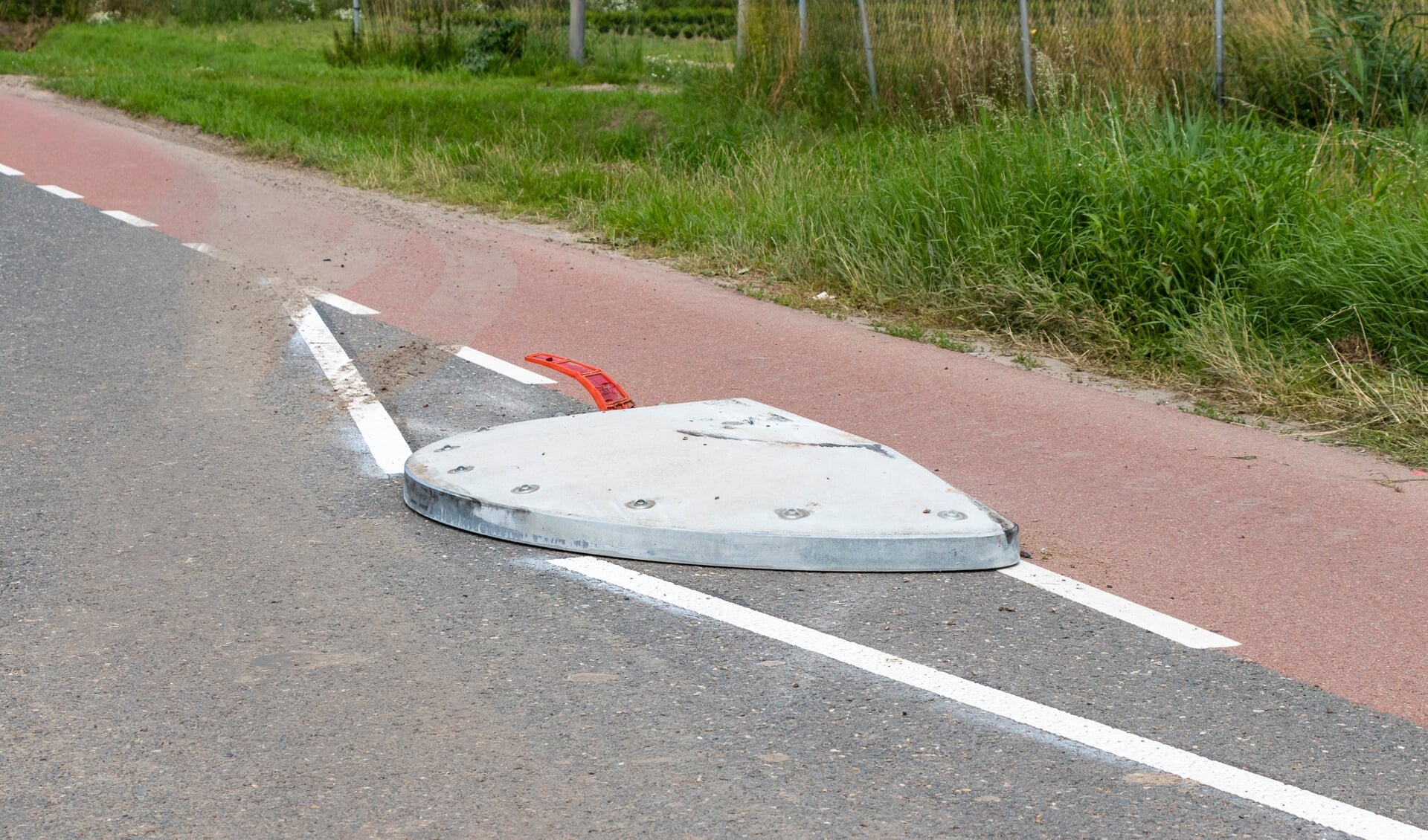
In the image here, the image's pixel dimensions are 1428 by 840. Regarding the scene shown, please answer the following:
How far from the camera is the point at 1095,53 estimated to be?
34.8 ft

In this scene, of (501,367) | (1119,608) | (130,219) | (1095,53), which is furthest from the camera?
(1095,53)

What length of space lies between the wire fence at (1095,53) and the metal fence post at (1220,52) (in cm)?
1

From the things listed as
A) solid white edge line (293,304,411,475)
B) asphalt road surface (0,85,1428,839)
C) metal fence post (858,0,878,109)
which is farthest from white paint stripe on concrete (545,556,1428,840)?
metal fence post (858,0,878,109)

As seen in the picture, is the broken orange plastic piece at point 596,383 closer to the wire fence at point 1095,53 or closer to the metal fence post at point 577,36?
the wire fence at point 1095,53

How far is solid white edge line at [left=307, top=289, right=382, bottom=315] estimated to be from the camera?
285 inches

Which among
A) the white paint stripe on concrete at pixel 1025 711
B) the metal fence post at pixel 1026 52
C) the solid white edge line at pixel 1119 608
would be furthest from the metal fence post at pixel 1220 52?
the white paint stripe on concrete at pixel 1025 711

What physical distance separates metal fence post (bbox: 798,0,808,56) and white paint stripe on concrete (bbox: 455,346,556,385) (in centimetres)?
716

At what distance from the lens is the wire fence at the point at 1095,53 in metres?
8.88

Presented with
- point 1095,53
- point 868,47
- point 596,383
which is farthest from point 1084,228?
point 868,47

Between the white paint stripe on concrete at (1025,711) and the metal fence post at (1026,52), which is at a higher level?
the metal fence post at (1026,52)

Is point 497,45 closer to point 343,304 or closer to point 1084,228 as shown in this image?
point 343,304

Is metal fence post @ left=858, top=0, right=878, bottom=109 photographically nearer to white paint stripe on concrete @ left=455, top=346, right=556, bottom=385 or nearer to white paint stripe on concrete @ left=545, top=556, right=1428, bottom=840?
white paint stripe on concrete @ left=455, top=346, right=556, bottom=385

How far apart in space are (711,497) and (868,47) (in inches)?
354

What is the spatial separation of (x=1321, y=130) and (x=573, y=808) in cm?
756
